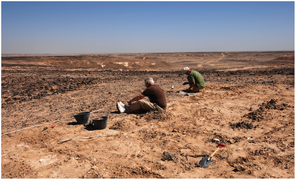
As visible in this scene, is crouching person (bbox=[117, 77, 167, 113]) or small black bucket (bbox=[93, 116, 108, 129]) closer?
small black bucket (bbox=[93, 116, 108, 129])

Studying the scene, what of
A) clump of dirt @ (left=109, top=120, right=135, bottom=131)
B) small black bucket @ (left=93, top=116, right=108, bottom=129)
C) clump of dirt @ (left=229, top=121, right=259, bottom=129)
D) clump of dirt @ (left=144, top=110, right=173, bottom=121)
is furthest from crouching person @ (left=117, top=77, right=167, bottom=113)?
clump of dirt @ (left=229, top=121, right=259, bottom=129)

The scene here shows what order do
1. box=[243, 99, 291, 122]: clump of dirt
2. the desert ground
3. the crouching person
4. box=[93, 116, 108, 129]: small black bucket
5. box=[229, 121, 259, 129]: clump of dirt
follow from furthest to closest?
the crouching person
box=[243, 99, 291, 122]: clump of dirt
box=[93, 116, 108, 129]: small black bucket
box=[229, 121, 259, 129]: clump of dirt
the desert ground

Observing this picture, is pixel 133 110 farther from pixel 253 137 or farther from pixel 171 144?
pixel 253 137

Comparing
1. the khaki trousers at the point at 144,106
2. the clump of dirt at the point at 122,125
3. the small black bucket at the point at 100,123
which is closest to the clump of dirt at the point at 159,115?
the khaki trousers at the point at 144,106

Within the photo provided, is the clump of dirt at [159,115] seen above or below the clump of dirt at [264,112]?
below

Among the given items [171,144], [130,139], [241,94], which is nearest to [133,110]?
[130,139]

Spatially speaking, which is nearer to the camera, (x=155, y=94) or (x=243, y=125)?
(x=243, y=125)

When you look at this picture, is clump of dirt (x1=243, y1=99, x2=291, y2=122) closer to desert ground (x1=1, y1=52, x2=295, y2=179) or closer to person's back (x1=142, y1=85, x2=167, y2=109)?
desert ground (x1=1, y1=52, x2=295, y2=179)

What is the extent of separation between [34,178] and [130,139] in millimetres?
2121

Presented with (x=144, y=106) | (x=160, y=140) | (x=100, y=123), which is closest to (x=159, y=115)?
(x=144, y=106)

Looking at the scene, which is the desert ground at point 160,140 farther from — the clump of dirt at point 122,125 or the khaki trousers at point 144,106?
the khaki trousers at point 144,106

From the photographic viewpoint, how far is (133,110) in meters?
7.18

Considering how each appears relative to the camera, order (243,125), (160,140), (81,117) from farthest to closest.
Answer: (81,117) < (243,125) < (160,140)

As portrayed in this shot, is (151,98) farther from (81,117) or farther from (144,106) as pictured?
(81,117)
